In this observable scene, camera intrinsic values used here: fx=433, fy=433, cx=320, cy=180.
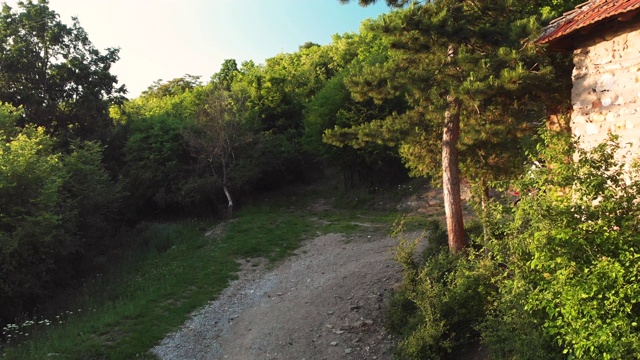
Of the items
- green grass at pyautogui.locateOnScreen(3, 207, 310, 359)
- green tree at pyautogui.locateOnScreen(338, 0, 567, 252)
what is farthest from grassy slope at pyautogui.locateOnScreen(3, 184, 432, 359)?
green tree at pyautogui.locateOnScreen(338, 0, 567, 252)

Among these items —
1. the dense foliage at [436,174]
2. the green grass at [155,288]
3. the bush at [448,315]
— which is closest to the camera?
the dense foliage at [436,174]

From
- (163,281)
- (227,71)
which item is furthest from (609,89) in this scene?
(227,71)

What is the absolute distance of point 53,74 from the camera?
2309 centimetres

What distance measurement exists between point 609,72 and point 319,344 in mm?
6497

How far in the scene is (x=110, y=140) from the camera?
24.3 metres

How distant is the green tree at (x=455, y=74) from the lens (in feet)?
22.5

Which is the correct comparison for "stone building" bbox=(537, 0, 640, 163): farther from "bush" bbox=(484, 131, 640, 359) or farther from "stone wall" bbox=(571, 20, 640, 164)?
"bush" bbox=(484, 131, 640, 359)

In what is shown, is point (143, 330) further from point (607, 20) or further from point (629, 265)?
point (607, 20)

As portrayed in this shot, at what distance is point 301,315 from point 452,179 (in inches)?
174

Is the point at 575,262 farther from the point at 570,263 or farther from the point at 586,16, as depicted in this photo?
the point at 586,16

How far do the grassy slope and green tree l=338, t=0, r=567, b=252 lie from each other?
637 centimetres

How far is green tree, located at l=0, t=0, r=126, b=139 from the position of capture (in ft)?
70.3

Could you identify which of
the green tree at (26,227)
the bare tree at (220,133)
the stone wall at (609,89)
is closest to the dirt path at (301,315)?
the stone wall at (609,89)

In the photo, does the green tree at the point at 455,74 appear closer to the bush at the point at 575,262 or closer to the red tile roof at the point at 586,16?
the red tile roof at the point at 586,16
